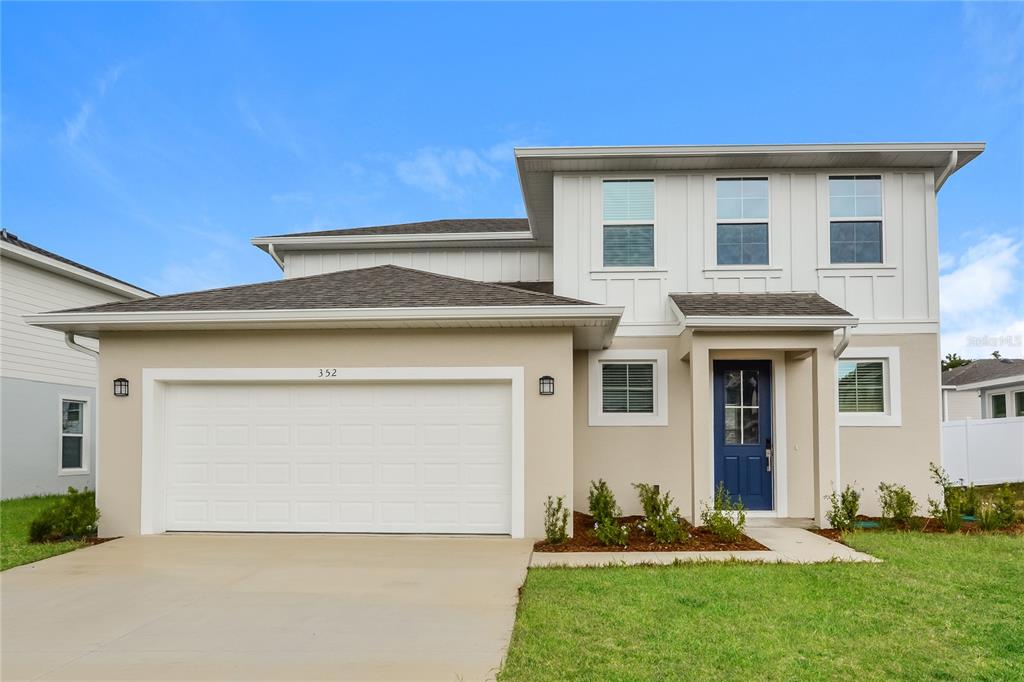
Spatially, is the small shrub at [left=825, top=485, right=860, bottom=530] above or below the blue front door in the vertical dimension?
below

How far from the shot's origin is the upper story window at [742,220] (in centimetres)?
1102

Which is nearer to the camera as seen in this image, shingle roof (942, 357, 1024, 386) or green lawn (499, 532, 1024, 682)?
green lawn (499, 532, 1024, 682)

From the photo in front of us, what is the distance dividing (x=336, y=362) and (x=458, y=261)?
5.57m

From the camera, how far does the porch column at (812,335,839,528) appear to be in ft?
30.8

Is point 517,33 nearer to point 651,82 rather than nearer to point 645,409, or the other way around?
point 651,82

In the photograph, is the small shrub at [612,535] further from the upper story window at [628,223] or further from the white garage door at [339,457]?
the upper story window at [628,223]

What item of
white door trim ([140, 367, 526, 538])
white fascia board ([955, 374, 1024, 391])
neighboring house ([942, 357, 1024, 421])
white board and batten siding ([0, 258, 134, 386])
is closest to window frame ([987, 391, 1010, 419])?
neighboring house ([942, 357, 1024, 421])

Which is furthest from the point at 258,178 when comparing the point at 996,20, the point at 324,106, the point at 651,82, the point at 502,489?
the point at 996,20

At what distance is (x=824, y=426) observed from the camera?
30.9ft

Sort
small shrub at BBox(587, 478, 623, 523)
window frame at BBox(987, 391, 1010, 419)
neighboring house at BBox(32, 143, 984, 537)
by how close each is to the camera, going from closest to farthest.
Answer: neighboring house at BBox(32, 143, 984, 537), small shrub at BBox(587, 478, 623, 523), window frame at BBox(987, 391, 1010, 419)

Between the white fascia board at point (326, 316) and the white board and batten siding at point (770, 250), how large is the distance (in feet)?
6.77

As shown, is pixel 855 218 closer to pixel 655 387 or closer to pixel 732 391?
pixel 732 391

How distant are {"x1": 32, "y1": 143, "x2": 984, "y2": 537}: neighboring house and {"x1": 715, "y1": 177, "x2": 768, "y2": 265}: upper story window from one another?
1.3 inches

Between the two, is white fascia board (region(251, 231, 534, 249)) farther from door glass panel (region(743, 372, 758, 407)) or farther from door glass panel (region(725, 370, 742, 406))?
Result: door glass panel (region(743, 372, 758, 407))
